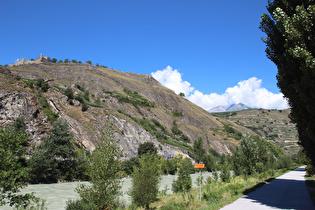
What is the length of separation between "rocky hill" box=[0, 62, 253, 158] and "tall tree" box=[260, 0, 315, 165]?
1690 cm

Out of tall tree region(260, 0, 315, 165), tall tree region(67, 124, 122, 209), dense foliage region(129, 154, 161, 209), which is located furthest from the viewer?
dense foliage region(129, 154, 161, 209)

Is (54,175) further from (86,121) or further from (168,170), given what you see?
(168,170)

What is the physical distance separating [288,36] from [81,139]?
5168 cm

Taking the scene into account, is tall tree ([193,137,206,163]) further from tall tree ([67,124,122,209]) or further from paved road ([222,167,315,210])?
tall tree ([67,124,122,209])

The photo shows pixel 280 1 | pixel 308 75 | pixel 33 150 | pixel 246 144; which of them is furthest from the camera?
pixel 33 150

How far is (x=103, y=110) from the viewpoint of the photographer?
67500 millimetres

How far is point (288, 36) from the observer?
1040cm

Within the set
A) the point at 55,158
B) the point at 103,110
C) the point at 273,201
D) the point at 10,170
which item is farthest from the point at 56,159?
the point at 273,201

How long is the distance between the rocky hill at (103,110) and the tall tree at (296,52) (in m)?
16.9

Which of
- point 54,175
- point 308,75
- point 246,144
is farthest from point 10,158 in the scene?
point 54,175

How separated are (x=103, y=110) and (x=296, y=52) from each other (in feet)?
204

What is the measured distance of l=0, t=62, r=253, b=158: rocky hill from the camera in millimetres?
49319

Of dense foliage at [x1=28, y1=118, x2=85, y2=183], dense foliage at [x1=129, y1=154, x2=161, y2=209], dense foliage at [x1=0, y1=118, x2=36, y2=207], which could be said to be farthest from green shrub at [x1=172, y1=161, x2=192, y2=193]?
dense foliage at [x1=28, y1=118, x2=85, y2=183]

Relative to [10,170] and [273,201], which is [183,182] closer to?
[273,201]
